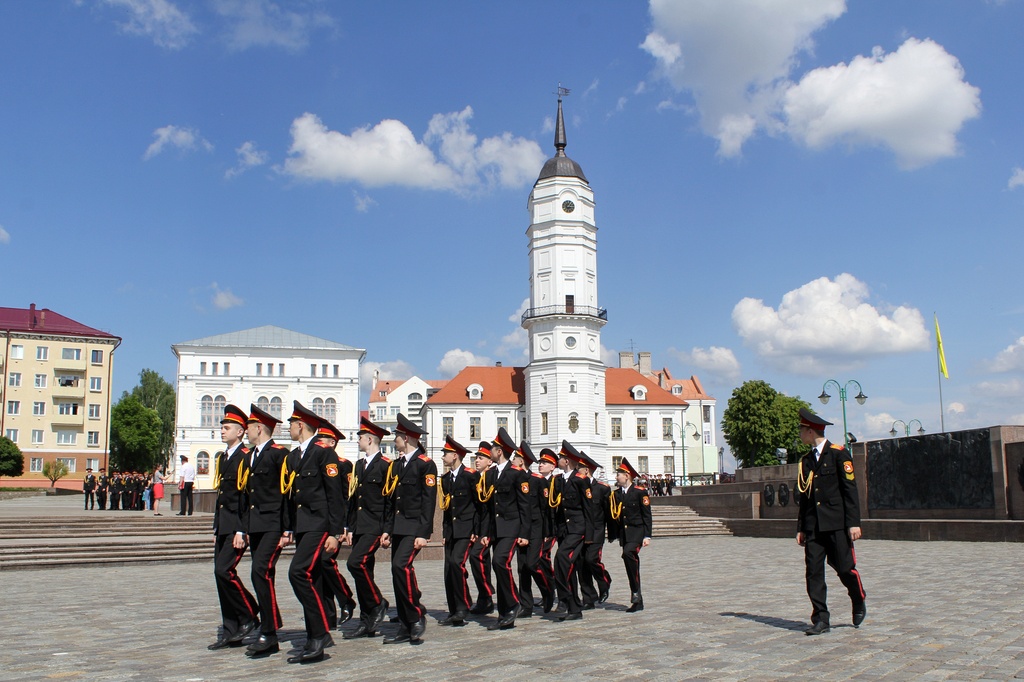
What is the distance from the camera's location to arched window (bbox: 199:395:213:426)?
84.1 meters

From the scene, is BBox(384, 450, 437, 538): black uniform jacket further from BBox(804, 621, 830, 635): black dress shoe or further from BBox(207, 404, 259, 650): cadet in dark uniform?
BBox(804, 621, 830, 635): black dress shoe

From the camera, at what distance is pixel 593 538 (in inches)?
437

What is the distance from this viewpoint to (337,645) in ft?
28.8

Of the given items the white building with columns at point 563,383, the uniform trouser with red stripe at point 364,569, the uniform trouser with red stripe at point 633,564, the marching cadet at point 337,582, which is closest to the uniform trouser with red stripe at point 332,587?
the marching cadet at point 337,582

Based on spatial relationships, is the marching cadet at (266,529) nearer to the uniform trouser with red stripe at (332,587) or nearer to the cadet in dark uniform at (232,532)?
the cadet in dark uniform at (232,532)

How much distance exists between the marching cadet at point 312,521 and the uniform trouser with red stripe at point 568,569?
313cm

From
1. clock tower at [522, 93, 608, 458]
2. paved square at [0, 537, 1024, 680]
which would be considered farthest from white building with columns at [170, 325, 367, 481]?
paved square at [0, 537, 1024, 680]

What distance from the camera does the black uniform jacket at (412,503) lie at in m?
9.08

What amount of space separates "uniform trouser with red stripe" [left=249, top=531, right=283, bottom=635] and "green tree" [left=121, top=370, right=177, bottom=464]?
95.2 metres

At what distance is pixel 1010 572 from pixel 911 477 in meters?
9.84

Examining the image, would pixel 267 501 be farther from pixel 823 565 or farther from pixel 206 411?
pixel 206 411

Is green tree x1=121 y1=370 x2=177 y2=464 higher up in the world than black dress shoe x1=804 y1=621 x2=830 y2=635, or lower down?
higher up

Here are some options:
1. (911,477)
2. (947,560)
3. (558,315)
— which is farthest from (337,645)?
(558,315)

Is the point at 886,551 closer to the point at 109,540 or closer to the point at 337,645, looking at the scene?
the point at 337,645
